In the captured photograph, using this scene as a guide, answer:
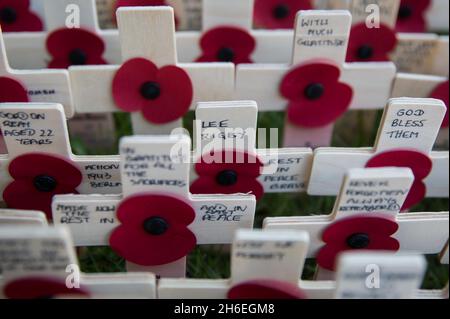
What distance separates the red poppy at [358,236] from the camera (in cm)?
74

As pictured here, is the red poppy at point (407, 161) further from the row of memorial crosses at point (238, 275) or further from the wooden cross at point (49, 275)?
the wooden cross at point (49, 275)

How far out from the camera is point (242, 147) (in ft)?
2.52

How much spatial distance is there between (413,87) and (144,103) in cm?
46

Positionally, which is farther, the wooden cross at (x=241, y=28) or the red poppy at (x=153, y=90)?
the wooden cross at (x=241, y=28)

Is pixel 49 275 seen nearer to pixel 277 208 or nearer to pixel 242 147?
pixel 242 147

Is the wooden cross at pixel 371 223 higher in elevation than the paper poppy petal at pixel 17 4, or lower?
lower

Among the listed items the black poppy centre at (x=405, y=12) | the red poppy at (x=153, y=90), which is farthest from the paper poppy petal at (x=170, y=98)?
the black poppy centre at (x=405, y=12)

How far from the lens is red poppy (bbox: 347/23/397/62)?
1.01 meters

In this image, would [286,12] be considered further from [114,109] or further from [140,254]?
[140,254]

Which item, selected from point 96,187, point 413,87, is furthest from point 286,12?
point 96,187

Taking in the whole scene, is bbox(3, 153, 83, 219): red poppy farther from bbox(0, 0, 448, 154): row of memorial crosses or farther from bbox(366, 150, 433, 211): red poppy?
bbox(366, 150, 433, 211): red poppy

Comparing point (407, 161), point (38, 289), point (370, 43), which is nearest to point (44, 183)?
point (38, 289)

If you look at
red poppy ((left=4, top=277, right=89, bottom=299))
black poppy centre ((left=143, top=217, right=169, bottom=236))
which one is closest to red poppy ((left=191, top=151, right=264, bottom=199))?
black poppy centre ((left=143, top=217, right=169, bottom=236))

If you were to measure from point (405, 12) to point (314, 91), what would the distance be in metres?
0.36
